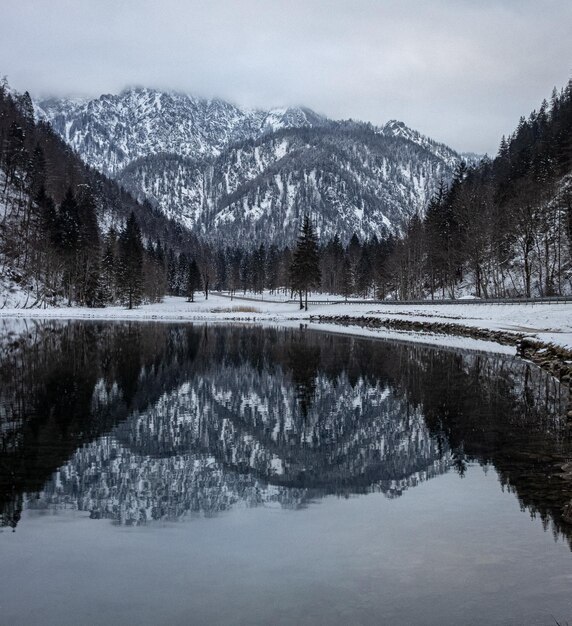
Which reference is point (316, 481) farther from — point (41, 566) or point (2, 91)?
point (2, 91)

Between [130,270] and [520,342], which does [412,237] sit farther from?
[520,342]

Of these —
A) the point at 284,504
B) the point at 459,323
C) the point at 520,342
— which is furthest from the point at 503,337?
the point at 284,504

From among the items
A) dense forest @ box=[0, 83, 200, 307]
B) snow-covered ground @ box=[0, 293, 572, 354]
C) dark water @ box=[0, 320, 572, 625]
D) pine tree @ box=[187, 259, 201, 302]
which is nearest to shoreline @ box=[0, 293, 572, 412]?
snow-covered ground @ box=[0, 293, 572, 354]

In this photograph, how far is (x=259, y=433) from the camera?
1486 centimetres

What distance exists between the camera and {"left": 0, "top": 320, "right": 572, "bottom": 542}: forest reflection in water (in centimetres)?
1020

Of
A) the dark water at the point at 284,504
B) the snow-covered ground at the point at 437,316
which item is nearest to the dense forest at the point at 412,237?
the snow-covered ground at the point at 437,316

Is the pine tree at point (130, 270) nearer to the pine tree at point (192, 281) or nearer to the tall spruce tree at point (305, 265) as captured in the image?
the pine tree at point (192, 281)

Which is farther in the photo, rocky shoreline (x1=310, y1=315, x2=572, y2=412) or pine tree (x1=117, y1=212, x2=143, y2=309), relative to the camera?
pine tree (x1=117, y1=212, x2=143, y2=309)

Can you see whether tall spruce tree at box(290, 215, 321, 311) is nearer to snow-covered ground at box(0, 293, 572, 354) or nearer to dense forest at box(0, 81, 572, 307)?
dense forest at box(0, 81, 572, 307)

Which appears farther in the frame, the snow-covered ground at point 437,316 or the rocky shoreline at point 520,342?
the snow-covered ground at point 437,316

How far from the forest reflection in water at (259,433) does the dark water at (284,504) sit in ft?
0.23

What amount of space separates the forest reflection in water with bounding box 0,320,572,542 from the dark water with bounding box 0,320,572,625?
0.07 m

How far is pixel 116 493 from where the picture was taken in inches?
401

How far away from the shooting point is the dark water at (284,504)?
6395 millimetres
